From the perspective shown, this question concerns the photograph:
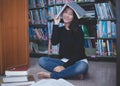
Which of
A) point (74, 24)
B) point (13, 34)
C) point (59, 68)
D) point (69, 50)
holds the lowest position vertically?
point (59, 68)

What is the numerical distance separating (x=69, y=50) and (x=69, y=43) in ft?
0.28

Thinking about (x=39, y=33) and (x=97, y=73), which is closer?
(x=97, y=73)

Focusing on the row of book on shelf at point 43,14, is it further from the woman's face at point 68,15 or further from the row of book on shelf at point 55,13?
the woman's face at point 68,15

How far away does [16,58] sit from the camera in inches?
152

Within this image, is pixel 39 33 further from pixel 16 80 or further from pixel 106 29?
pixel 16 80

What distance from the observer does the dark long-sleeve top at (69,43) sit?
129 inches

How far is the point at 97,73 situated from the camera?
3.68 m

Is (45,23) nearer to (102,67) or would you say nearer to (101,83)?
(102,67)

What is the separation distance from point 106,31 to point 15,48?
144 cm

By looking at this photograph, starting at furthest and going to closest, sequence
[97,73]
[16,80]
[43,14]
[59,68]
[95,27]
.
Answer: [43,14] → [95,27] → [97,73] → [59,68] → [16,80]

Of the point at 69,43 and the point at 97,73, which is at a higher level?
the point at 69,43

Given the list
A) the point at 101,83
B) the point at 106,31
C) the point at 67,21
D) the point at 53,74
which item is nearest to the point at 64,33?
the point at 67,21

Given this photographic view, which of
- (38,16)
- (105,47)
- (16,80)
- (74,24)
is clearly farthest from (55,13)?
(16,80)

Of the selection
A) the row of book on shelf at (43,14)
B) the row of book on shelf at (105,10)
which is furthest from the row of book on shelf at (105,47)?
the row of book on shelf at (43,14)
